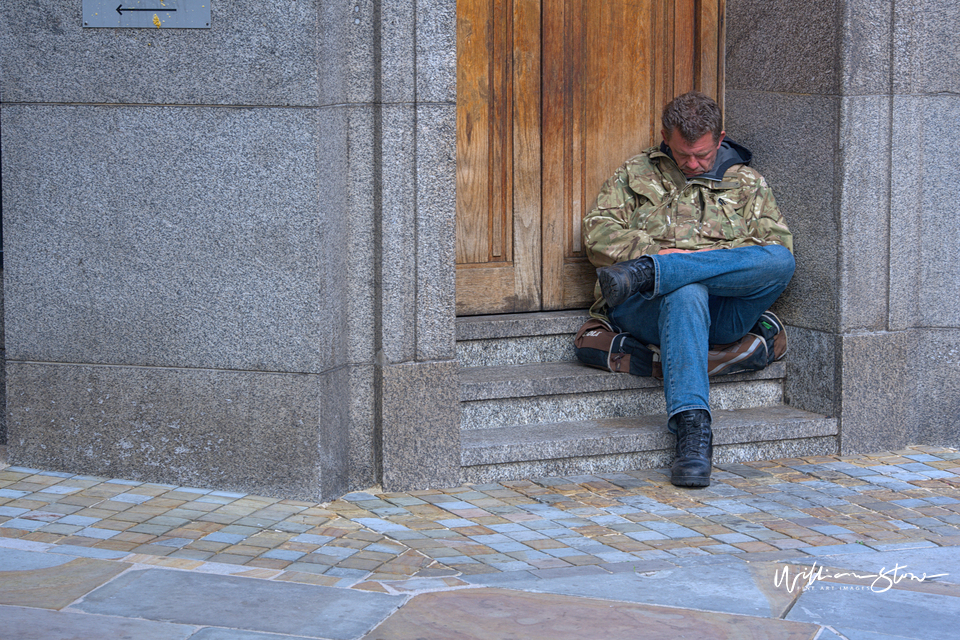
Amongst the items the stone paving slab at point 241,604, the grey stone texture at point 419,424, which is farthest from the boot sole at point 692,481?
the stone paving slab at point 241,604

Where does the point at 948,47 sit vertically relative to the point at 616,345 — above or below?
above

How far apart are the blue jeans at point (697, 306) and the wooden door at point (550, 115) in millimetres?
601

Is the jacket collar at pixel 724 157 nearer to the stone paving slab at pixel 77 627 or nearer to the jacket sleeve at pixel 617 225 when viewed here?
the jacket sleeve at pixel 617 225

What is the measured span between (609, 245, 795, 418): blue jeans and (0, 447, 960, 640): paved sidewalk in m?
0.45

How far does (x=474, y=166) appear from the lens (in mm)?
5688

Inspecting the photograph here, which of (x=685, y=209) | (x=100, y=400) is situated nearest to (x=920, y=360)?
(x=685, y=209)

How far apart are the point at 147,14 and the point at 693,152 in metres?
2.38

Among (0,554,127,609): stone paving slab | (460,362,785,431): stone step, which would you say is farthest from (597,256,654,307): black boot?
(0,554,127,609): stone paving slab

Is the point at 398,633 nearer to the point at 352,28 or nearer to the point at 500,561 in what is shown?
the point at 500,561

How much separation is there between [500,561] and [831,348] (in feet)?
7.35

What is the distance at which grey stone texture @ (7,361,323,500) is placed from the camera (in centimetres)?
467

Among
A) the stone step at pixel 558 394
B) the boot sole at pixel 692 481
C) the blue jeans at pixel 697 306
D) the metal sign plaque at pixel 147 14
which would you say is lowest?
the boot sole at pixel 692 481

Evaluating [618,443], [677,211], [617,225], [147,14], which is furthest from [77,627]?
[677,211]

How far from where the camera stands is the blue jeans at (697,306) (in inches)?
199
